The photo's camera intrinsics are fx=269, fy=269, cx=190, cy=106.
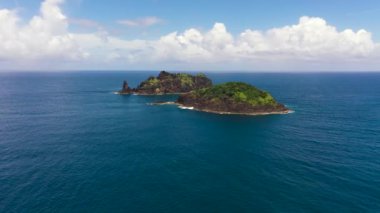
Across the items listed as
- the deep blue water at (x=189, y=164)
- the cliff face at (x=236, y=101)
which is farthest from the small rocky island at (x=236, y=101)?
the deep blue water at (x=189, y=164)

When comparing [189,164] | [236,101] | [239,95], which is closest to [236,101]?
[236,101]

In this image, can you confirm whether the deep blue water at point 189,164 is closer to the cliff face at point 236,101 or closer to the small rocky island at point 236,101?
the small rocky island at point 236,101

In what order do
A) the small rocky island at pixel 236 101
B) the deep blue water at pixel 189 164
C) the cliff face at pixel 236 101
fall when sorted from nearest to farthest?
the deep blue water at pixel 189 164 → the small rocky island at pixel 236 101 → the cliff face at pixel 236 101

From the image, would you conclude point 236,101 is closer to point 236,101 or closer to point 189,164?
point 236,101

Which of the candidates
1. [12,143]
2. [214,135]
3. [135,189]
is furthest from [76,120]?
[135,189]

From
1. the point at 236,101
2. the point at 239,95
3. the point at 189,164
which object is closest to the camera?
the point at 189,164

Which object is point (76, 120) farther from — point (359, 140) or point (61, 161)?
point (359, 140)

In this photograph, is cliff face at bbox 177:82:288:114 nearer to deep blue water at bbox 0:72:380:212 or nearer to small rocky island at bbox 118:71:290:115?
small rocky island at bbox 118:71:290:115
